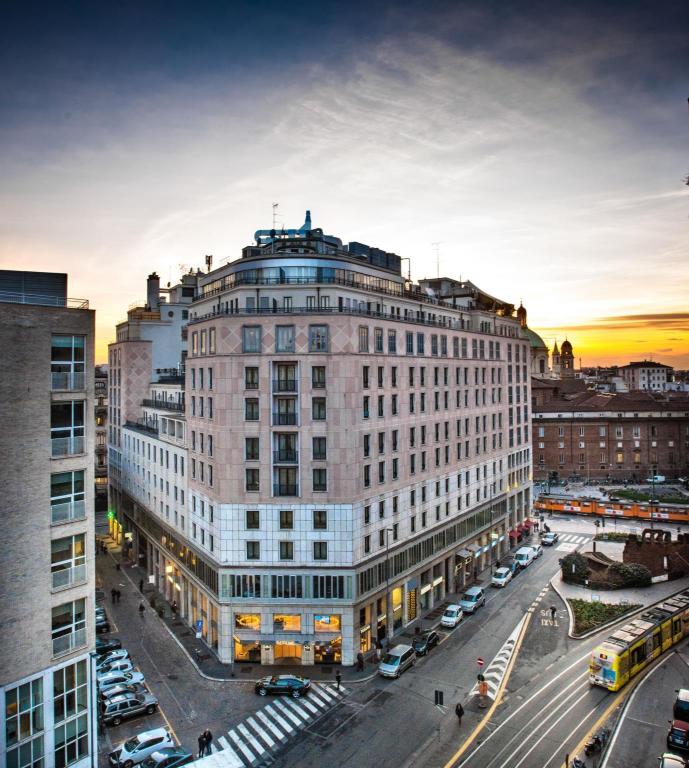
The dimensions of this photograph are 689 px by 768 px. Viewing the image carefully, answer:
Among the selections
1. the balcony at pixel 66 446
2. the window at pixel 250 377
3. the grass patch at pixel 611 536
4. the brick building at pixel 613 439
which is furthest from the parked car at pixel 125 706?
the brick building at pixel 613 439

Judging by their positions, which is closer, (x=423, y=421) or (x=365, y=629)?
(x=365, y=629)

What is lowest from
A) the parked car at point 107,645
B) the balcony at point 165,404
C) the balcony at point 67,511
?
the parked car at point 107,645

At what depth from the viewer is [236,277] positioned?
182 feet

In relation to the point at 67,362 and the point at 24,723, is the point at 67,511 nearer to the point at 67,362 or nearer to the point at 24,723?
the point at 67,362

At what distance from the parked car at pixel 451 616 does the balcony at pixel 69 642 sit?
34.5 m

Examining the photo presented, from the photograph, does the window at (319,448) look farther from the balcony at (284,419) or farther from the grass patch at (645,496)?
the grass patch at (645,496)

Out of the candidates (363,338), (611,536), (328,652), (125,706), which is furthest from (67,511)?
(611,536)

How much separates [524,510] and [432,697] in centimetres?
5096

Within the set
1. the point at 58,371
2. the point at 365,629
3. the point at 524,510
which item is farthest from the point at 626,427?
the point at 58,371

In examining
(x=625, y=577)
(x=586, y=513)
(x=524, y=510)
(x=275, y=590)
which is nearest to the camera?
(x=275, y=590)

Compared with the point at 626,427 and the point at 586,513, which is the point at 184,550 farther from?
the point at 626,427

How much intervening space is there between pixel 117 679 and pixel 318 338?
1209 inches

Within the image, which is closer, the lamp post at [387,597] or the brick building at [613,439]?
the lamp post at [387,597]

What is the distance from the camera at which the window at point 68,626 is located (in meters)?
30.4
